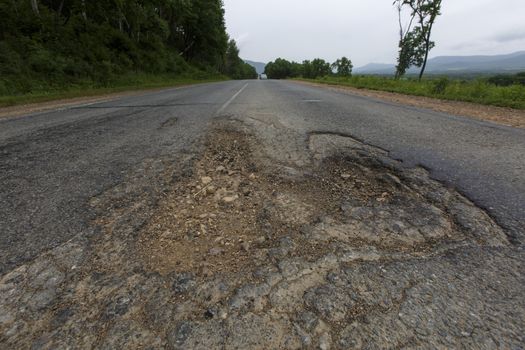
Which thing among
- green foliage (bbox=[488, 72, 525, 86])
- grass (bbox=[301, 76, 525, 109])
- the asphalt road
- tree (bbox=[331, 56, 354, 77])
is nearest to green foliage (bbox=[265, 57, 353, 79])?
tree (bbox=[331, 56, 354, 77])

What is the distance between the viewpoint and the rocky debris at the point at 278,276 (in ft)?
3.67

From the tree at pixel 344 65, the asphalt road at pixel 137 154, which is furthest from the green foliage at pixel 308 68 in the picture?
the asphalt road at pixel 137 154

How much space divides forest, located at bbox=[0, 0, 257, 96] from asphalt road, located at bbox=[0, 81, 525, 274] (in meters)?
8.11

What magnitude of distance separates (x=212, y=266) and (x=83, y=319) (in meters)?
0.60

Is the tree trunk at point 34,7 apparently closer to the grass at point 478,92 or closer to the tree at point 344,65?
the grass at point 478,92

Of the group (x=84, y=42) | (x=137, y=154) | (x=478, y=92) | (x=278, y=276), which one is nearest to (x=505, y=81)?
(x=478, y=92)

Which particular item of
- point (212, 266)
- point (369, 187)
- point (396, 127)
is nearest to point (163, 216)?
point (212, 266)

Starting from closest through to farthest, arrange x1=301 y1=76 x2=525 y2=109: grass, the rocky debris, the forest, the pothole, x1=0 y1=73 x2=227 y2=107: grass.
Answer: the rocky debris < the pothole < x1=301 y1=76 x2=525 y2=109: grass < x1=0 y1=73 x2=227 y2=107: grass < the forest

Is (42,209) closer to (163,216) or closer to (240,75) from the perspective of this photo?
(163,216)

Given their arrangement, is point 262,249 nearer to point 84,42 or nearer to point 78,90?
point 78,90

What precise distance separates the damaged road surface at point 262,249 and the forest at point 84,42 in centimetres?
1080

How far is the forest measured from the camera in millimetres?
11645

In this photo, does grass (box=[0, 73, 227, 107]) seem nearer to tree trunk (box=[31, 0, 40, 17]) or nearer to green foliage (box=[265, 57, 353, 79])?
tree trunk (box=[31, 0, 40, 17])

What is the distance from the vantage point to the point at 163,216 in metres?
2.00
